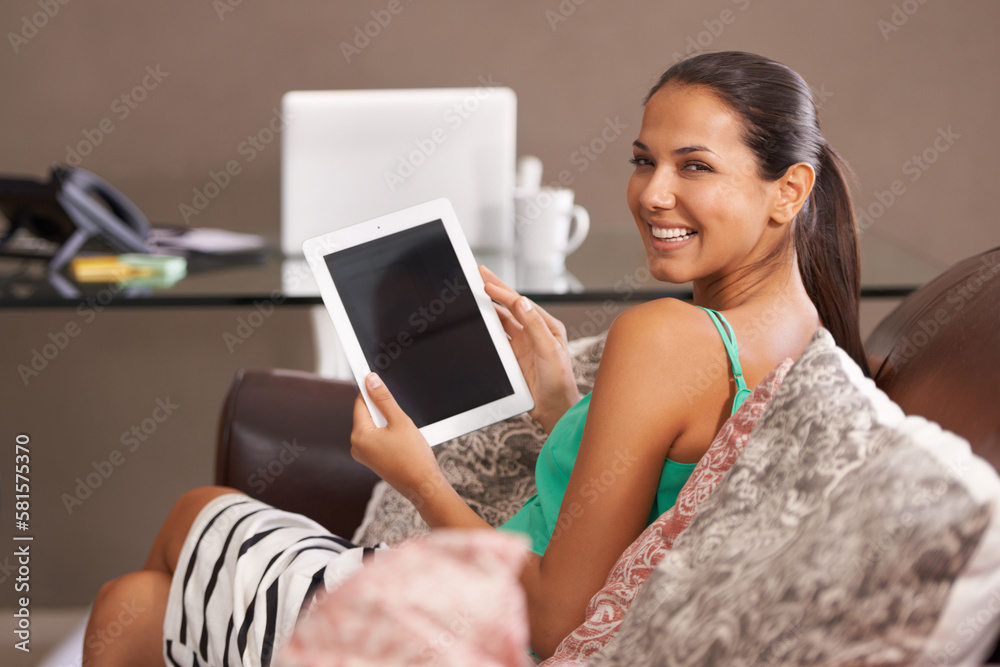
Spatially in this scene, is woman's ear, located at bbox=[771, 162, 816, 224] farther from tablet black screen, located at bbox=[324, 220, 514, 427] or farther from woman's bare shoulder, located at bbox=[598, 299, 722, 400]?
tablet black screen, located at bbox=[324, 220, 514, 427]

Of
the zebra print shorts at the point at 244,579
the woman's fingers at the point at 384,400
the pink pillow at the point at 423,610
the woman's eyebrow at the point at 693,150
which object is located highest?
the woman's eyebrow at the point at 693,150

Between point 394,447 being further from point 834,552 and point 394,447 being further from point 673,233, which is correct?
point 834,552

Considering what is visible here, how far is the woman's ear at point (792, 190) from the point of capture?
937 mm

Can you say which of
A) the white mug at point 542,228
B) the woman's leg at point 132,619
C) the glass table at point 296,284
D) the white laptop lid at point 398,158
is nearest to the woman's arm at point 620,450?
the woman's leg at point 132,619

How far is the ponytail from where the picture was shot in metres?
1.01

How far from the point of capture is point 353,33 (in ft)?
8.82

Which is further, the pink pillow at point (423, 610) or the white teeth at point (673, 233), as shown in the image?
the white teeth at point (673, 233)

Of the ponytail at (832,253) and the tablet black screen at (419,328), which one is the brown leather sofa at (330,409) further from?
the tablet black screen at (419,328)

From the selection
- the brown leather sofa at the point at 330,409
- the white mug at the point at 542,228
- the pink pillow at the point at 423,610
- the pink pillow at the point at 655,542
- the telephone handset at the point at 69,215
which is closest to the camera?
the pink pillow at the point at 423,610

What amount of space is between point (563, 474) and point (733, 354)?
0.24 meters

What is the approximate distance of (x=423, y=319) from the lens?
42.4 inches

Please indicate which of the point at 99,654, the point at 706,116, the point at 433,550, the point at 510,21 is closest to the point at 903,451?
the point at 433,550

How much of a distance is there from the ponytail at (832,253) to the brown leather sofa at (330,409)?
4 cm

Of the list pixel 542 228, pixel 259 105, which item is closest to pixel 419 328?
pixel 542 228
